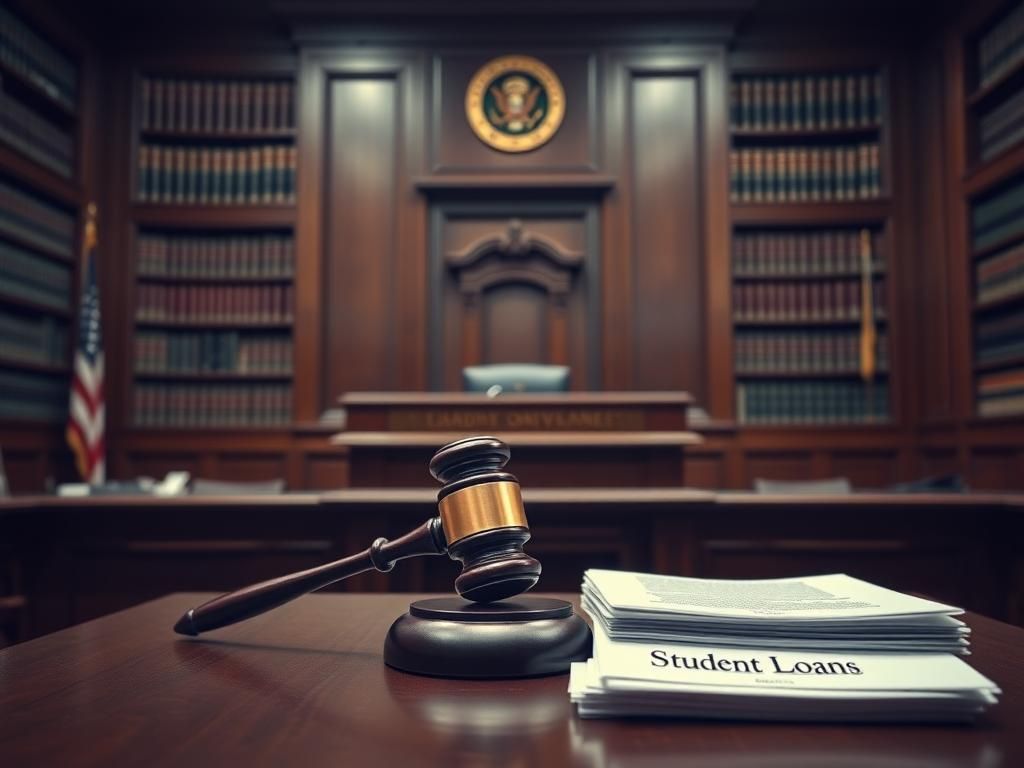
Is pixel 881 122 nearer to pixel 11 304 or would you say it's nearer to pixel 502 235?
pixel 502 235

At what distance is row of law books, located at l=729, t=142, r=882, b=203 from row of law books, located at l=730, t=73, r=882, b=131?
0.18 m

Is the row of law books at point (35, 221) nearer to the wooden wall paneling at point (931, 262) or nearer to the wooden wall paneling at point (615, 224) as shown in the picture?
the wooden wall paneling at point (615, 224)

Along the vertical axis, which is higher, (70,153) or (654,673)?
(70,153)

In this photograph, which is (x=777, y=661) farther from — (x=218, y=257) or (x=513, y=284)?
(x=218, y=257)

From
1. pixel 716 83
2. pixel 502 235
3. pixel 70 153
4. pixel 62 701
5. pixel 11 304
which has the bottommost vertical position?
pixel 62 701

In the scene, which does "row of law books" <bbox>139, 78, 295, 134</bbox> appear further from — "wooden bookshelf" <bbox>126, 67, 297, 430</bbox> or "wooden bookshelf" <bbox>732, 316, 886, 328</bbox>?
"wooden bookshelf" <bbox>732, 316, 886, 328</bbox>

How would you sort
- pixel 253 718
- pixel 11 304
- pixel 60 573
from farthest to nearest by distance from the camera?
1. pixel 11 304
2. pixel 60 573
3. pixel 253 718

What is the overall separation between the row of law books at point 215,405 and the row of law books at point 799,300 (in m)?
2.93

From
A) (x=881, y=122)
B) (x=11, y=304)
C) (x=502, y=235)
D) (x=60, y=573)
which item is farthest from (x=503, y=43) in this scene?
(x=60, y=573)

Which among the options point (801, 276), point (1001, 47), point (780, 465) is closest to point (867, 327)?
point (801, 276)

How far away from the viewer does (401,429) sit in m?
3.10

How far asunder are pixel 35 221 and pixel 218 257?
105 centimetres

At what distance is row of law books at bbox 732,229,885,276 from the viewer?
539 centimetres

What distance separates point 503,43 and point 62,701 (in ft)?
17.5
